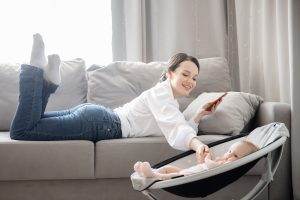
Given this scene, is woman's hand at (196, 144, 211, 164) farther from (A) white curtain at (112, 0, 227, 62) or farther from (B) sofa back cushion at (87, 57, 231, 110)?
(A) white curtain at (112, 0, 227, 62)

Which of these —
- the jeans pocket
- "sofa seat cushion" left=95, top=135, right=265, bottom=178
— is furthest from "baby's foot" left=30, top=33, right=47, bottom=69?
"sofa seat cushion" left=95, top=135, right=265, bottom=178

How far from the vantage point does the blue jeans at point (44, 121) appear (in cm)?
190

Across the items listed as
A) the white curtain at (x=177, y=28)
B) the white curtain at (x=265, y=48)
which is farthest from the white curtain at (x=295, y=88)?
the white curtain at (x=177, y=28)

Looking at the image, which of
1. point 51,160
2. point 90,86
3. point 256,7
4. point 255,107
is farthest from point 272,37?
point 51,160

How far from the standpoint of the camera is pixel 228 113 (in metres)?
2.09

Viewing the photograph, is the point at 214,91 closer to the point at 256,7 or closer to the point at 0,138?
the point at 256,7

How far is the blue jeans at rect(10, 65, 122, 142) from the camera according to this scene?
6.23 feet

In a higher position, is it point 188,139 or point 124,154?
point 188,139

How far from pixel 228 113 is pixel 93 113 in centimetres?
68

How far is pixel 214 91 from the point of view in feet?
8.24

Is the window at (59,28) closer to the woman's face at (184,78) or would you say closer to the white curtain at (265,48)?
the white curtain at (265,48)

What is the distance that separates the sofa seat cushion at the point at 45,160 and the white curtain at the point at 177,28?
1312 mm

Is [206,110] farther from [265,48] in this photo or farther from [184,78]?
[265,48]

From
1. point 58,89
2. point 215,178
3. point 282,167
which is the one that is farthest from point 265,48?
point 215,178
